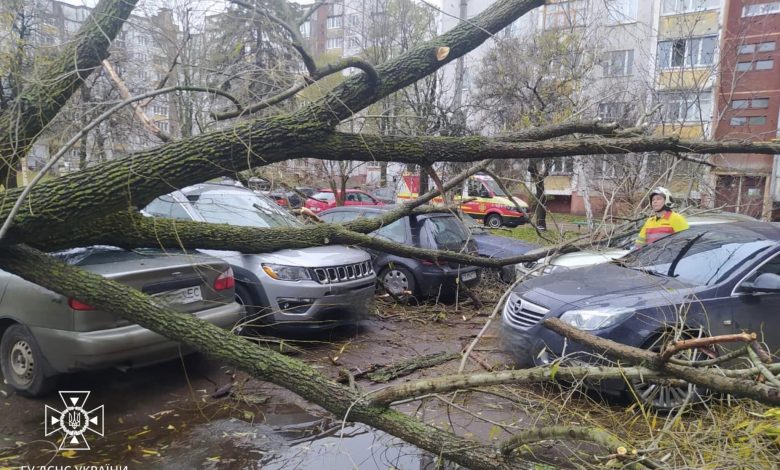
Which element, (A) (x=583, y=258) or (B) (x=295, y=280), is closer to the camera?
(B) (x=295, y=280)

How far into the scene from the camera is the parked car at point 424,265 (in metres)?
7.85

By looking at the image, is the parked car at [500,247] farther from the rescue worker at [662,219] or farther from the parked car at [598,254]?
the rescue worker at [662,219]

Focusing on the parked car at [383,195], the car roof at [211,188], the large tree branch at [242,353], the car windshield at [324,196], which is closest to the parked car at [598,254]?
the large tree branch at [242,353]

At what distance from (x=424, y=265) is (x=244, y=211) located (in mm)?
2713

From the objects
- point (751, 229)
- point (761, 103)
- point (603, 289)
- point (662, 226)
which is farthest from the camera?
point (761, 103)

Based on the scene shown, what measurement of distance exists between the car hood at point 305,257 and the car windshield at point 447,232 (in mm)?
1943

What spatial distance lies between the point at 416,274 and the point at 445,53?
14.5 feet

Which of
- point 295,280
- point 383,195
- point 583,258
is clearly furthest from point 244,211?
point 383,195

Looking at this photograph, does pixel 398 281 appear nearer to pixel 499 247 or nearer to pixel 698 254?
pixel 499 247

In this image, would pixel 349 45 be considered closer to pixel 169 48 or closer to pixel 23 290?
pixel 169 48

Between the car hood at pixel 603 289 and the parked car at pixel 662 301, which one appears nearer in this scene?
the parked car at pixel 662 301

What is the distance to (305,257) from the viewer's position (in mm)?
5973

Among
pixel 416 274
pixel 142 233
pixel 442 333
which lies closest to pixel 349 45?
pixel 416 274

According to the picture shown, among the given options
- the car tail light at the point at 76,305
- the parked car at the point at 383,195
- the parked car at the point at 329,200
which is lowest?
the parked car at the point at 329,200
